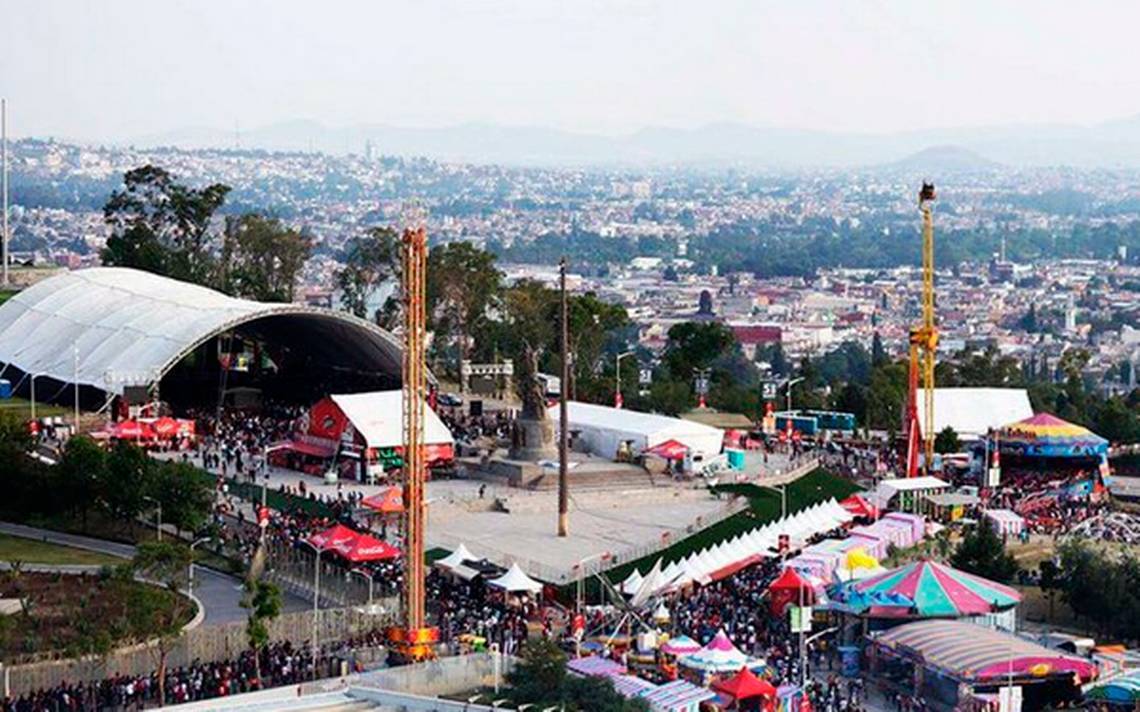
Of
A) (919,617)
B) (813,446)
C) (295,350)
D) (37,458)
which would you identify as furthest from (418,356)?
(295,350)

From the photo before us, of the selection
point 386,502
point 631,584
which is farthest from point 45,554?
point 631,584

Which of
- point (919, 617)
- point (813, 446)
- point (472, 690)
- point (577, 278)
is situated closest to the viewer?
point (472, 690)

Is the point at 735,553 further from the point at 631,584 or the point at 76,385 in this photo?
the point at 76,385

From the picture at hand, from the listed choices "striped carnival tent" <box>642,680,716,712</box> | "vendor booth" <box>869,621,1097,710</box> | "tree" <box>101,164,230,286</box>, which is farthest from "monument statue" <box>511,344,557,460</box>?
"tree" <box>101,164,230,286</box>

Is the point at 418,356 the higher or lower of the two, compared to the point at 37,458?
higher

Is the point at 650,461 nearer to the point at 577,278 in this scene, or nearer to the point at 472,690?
the point at 472,690

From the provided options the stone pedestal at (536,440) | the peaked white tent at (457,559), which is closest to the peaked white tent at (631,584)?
the peaked white tent at (457,559)

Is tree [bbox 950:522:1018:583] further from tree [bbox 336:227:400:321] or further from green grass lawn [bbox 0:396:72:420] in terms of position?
tree [bbox 336:227:400:321]
